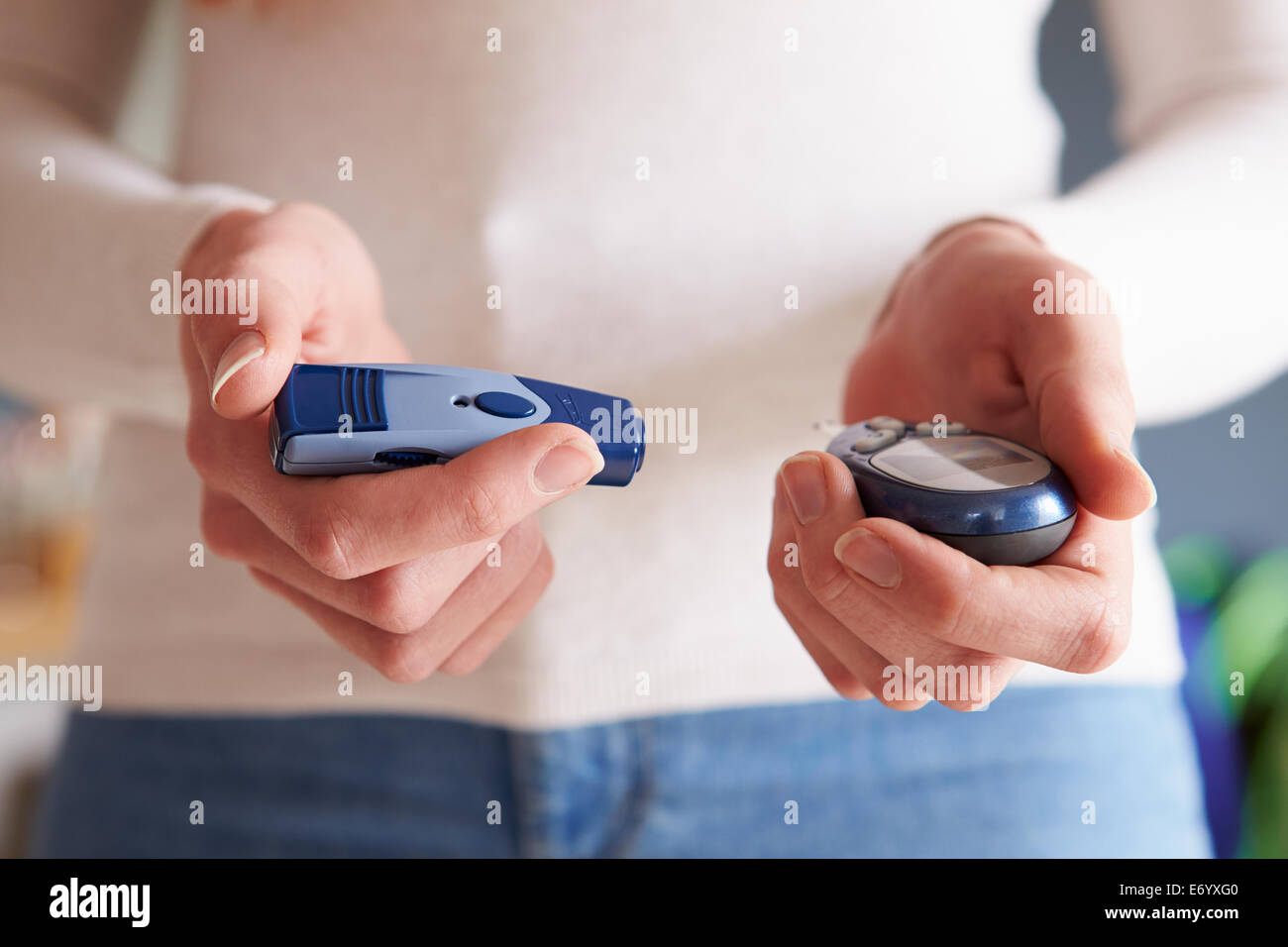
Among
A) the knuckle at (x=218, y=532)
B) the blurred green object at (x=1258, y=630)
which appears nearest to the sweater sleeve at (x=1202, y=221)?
the knuckle at (x=218, y=532)

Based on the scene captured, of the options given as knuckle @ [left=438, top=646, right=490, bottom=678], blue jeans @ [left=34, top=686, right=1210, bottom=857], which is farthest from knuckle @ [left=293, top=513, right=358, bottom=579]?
blue jeans @ [left=34, top=686, right=1210, bottom=857]

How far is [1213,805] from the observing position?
89 cm

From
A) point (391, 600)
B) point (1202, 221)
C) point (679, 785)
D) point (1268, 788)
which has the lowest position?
point (1268, 788)

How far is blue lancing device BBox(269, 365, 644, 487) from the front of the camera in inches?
11.7

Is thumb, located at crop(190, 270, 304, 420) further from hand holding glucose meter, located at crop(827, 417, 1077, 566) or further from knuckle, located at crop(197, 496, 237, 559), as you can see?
hand holding glucose meter, located at crop(827, 417, 1077, 566)

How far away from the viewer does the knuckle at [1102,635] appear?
286mm

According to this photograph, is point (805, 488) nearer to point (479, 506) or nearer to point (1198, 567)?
point (479, 506)

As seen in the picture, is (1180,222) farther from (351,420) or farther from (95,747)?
(95,747)

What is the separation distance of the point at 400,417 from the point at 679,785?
0.94 ft

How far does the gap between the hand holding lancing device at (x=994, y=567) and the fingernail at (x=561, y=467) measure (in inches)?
3.0

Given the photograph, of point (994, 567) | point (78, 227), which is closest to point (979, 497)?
point (994, 567)

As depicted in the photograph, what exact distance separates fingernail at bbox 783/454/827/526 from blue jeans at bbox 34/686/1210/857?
22 centimetres

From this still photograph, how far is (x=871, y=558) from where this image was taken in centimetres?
29
